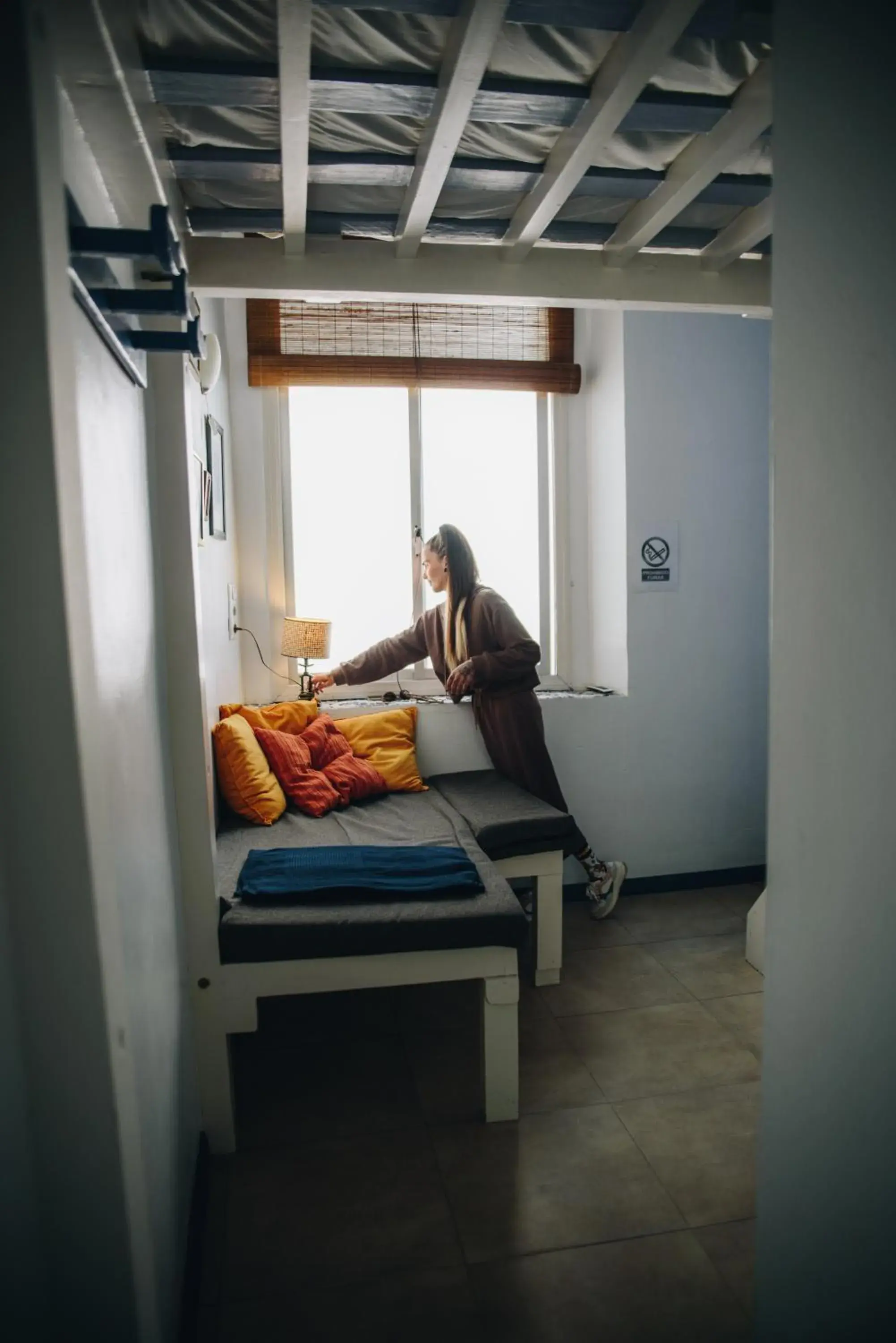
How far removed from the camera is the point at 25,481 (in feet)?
3.38

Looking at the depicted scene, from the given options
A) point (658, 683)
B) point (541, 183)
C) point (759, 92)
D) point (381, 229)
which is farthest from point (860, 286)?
point (658, 683)

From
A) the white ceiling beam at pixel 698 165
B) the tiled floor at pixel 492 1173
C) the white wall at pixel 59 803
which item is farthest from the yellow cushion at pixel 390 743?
the white wall at pixel 59 803

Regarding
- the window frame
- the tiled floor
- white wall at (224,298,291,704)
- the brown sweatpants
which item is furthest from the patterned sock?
white wall at (224,298,291,704)

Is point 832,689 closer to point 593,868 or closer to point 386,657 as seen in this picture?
point 593,868

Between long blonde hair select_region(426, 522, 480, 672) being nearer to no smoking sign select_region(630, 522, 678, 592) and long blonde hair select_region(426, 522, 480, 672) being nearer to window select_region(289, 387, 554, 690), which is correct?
window select_region(289, 387, 554, 690)

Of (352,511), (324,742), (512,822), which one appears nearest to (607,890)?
(512,822)

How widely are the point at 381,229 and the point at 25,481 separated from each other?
1.49 m

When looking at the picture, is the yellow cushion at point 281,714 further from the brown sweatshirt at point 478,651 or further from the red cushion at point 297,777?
the brown sweatshirt at point 478,651

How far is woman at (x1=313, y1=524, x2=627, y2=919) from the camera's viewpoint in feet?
12.5

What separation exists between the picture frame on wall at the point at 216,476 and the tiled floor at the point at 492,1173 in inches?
71.2

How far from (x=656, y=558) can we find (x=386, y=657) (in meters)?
1.37

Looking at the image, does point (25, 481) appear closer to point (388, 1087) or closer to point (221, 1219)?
A: point (221, 1219)

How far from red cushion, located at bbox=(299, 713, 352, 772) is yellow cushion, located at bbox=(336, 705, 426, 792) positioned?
0.24ft

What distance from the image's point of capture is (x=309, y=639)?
389 centimetres
